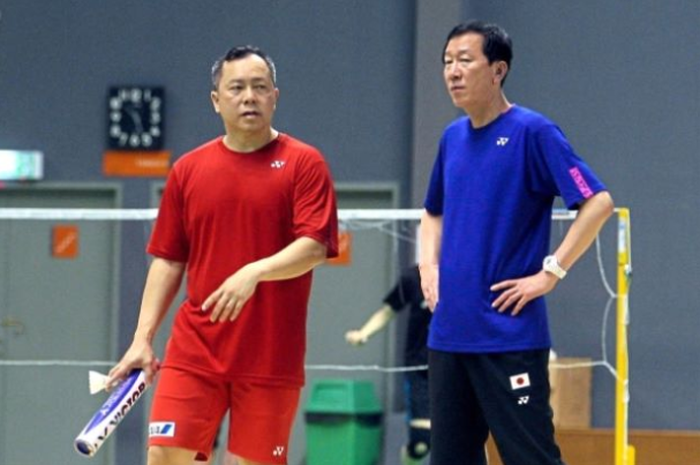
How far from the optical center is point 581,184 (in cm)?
425

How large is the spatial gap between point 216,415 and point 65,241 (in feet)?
24.3

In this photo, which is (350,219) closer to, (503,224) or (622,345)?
(622,345)

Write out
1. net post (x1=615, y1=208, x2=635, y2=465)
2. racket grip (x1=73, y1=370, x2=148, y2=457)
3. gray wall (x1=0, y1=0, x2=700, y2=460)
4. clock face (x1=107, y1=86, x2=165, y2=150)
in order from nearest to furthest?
racket grip (x1=73, y1=370, x2=148, y2=457), net post (x1=615, y1=208, x2=635, y2=465), gray wall (x1=0, y1=0, x2=700, y2=460), clock face (x1=107, y1=86, x2=165, y2=150)

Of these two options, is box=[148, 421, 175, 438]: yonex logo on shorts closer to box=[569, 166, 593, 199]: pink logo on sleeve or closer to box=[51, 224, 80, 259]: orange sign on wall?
box=[569, 166, 593, 199]: pink logo on sleeve

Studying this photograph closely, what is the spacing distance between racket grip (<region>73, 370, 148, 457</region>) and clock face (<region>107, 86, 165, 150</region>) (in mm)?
7201

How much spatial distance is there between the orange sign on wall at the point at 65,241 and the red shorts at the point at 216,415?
7265 millimetres

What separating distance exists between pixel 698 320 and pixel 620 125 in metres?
1.65

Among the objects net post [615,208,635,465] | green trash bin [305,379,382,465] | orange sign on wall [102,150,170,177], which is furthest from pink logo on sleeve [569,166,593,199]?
→ orange sign on wall [102,150,170,177]

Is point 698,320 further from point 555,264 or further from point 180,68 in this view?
point 555,264

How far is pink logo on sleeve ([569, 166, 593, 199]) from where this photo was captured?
424 centimetres

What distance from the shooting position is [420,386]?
29.4ft

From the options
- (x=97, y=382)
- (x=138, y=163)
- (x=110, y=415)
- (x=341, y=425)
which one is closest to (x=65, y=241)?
(x=138, y=163)

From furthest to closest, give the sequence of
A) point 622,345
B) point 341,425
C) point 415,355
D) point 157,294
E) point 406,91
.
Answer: point 406,91, point 341,425, point 415,355, point 622,345, point 157,294

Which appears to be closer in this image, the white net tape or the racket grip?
A: the racket grip
